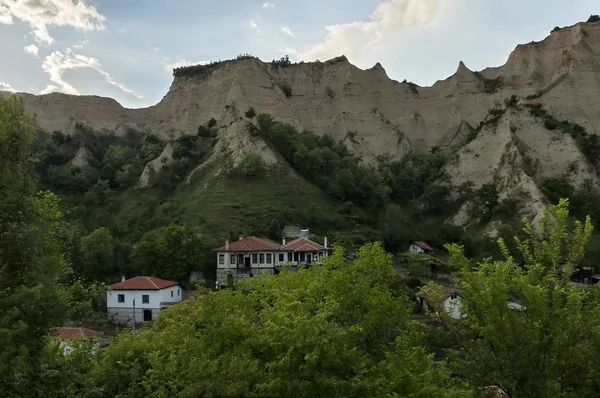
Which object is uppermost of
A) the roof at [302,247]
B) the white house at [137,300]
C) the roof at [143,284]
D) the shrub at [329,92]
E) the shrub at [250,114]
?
the shrub at [329,92]

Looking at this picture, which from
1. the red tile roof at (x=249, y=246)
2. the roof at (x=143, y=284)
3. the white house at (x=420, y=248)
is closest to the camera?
the roof at (x=143, y=284)

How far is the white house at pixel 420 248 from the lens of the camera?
170 feet

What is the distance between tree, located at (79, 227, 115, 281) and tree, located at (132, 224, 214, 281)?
2402mm

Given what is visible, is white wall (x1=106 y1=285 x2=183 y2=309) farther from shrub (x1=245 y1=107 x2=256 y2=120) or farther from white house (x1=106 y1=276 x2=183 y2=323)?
shrub (x1=245 y1=107 x2=256 y2=120)

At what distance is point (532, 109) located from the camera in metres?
70.1

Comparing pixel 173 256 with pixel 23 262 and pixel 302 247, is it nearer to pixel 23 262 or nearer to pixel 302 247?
pixel 302 247

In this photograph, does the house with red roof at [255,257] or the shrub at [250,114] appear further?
the shrub at [250,114]

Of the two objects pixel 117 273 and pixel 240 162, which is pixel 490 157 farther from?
pixel 117 273

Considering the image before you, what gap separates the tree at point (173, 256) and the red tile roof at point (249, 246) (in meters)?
2.10

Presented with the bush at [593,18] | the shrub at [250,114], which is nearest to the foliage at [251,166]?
the shrub at [250,114]

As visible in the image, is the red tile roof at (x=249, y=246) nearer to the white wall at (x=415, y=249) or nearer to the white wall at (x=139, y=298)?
the white wall at (x=139, y=298)

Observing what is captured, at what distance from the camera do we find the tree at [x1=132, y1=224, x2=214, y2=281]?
137 ft

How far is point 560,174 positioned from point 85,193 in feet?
217

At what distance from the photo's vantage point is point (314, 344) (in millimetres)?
9016
